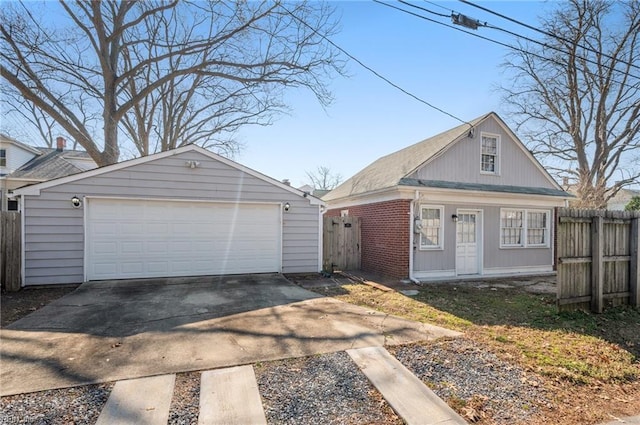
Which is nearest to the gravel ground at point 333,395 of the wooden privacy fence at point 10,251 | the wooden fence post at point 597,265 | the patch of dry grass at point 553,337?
the patch of dry grass at point 553,337

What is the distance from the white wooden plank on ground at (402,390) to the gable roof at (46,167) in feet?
62.6

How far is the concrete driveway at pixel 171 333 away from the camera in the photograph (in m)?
3.77

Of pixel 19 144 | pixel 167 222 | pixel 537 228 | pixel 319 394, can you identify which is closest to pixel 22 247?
pixel 167 222

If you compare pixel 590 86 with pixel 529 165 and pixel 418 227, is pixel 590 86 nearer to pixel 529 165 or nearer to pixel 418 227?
pixel 529 165

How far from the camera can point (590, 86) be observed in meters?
19.2

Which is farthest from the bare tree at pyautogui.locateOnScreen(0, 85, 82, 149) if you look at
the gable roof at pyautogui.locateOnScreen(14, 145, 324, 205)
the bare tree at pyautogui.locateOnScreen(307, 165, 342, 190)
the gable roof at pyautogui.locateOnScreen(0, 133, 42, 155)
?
the bare tree at pyautogui.locateOnScreen(307, 165, 342, 190)

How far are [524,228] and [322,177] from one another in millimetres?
32885

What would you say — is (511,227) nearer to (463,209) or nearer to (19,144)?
(463,209)

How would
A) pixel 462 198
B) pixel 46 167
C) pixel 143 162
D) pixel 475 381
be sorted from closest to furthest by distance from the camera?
pixel 475 381 → pixel 143 162 → pixel 462 198 → pixel 46 167

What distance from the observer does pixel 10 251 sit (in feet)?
25.6

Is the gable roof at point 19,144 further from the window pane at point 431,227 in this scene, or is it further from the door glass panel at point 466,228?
the door glass panel at point 466,228

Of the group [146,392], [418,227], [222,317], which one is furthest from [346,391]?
[418,227]

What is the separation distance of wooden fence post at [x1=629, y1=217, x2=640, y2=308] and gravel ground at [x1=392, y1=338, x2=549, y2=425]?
488 centimetres

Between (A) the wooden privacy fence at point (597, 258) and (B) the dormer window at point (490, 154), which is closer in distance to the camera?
(A) the wooden privacy fence at point (597, 258)
